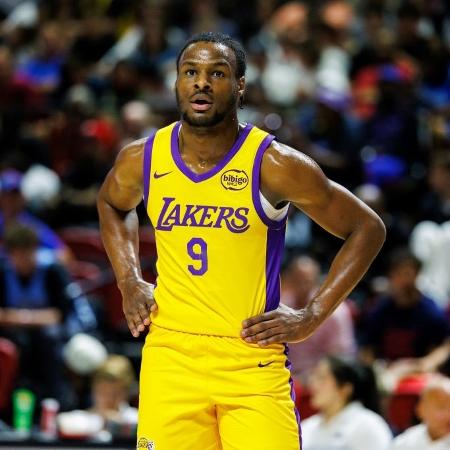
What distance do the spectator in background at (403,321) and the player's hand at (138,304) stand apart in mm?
3924

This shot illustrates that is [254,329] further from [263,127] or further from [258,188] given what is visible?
[263,127]

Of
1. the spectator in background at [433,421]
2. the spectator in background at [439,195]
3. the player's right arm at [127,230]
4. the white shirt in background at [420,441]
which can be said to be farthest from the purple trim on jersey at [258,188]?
the spectator in background at [439,195]

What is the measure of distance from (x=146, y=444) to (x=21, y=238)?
4209 millimetres

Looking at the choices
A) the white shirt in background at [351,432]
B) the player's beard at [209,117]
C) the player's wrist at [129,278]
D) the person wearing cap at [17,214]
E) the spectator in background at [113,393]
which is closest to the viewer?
the player's beard at [209,117]

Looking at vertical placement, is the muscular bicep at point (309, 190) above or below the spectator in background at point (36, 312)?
above

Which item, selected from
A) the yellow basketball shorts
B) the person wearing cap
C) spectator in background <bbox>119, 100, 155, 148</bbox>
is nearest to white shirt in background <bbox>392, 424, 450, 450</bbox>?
the yellow basketball shorts

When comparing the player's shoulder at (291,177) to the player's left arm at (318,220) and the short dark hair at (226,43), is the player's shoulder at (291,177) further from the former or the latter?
the short dark hair at (226,43)

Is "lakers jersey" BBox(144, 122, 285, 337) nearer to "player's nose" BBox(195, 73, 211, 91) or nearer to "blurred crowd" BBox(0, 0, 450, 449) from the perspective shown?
"player's nose" BBox(195, 73, 211, 91)

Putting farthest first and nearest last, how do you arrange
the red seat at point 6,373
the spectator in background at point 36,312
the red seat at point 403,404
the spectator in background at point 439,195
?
the spectator in background at point 439,195 → the spectator in background at point 36,312 → the red seat at point 6,373 → the red seat at point 403,404

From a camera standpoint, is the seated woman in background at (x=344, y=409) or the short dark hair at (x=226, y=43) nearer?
the short dark hair at (x=226, y=43)

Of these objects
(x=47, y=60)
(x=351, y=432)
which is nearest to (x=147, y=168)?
(x=351, y=432)

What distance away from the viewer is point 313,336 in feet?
25.3

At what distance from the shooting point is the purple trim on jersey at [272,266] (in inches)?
159

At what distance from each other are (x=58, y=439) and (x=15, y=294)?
2.42 m
